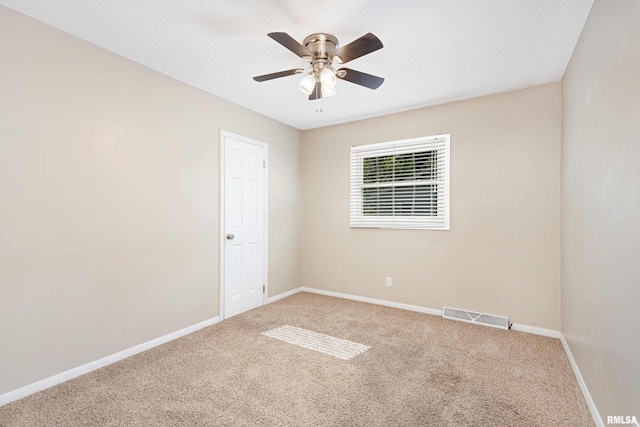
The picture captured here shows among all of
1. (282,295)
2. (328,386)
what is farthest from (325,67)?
(282,295)

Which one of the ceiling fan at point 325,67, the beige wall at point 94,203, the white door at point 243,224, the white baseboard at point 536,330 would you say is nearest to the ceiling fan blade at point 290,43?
the ceiling fan at point 325,67

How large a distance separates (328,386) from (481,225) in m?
2.48

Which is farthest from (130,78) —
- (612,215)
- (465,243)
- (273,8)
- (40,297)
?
(465,243)

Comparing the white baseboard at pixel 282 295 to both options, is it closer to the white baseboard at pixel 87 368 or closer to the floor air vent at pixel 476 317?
the white baseboard at pixel 87 368

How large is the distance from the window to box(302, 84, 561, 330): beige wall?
10 cm

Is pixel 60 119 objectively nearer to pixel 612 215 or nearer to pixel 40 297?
pixel 40 297

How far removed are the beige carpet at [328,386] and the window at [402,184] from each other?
56.1 inches

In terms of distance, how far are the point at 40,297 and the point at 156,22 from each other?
2.15m

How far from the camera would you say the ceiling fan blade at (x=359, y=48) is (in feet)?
6.10

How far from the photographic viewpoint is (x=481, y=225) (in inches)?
138

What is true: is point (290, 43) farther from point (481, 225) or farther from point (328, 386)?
point (481, 225)

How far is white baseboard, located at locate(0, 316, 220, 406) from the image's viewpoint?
2.05 meters

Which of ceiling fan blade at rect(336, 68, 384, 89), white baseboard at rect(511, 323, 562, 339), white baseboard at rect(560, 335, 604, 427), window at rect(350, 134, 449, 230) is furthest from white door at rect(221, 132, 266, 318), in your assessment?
white baseboard at rect(560, 335, 604, 427)

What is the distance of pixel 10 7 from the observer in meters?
2.03
